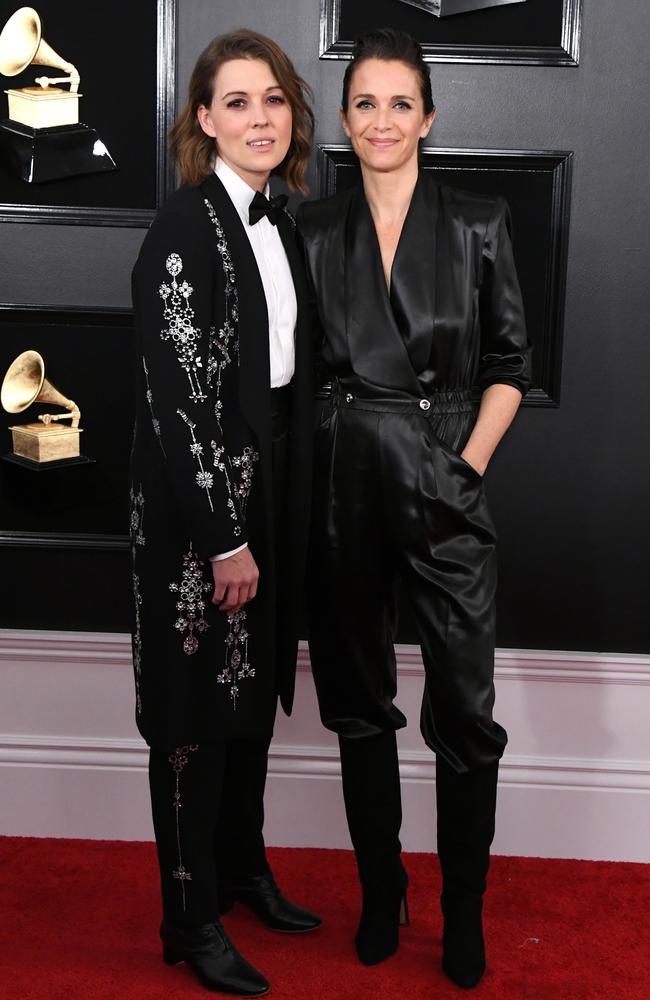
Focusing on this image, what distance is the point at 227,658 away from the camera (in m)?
2.06

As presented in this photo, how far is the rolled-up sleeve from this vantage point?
2.04 meters

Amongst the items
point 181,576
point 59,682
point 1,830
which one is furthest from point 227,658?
point 1,830

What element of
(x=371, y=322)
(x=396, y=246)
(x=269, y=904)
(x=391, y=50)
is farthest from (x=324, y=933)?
(x=391, y=50)

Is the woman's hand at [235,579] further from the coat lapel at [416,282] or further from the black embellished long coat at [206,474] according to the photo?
the coat lapel at [416,282]

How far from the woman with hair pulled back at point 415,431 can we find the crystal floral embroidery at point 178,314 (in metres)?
0.30

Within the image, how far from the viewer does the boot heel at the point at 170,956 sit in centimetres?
223

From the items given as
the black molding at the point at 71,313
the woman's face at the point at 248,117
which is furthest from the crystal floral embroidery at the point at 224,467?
the black molding at the point at 71,313

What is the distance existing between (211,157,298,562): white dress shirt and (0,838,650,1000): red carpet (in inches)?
45.8

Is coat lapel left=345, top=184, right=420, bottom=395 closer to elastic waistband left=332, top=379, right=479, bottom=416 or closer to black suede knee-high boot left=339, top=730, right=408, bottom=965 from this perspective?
elastic waistband left=332, top=379, right=479, bottom=416

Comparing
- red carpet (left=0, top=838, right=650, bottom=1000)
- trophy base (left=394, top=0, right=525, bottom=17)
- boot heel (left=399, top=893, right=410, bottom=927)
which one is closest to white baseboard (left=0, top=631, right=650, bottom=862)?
red carpet (left=0, top=838, right=650, bottom=1000)

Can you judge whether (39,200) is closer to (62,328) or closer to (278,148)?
A: (62,328)

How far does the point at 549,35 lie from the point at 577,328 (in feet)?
2.05

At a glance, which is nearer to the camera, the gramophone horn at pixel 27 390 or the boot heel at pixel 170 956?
the boot heel at pixel 170 956

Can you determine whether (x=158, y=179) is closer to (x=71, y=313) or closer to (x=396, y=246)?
(x=71, y=313)
